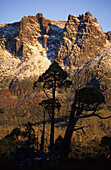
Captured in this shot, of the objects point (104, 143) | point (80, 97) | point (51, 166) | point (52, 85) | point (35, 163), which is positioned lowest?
point (104, 143)

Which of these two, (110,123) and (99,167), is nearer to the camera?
(99,167)

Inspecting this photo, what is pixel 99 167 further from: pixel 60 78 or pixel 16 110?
pixel 16 110

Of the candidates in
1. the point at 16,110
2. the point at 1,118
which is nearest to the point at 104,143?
the point at 1,118

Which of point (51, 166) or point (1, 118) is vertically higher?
point (51, 166)

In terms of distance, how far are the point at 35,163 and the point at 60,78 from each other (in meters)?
13.0

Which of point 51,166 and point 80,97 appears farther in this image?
point 80,97

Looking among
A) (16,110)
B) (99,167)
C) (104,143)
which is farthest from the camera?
(16,110)

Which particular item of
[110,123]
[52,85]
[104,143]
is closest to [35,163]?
[52,85]

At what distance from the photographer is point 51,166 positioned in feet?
12.3

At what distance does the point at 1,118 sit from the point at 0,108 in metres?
36.2

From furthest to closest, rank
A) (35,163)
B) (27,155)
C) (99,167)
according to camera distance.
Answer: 1. (27,155)
2. (35,163)
3. (99,167)

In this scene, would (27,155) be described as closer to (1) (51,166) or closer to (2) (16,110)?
(1) (51,166)

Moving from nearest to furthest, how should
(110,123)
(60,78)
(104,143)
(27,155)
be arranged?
(27,155), (60,78), (104,143), (110,123)

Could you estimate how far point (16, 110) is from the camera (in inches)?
6801
